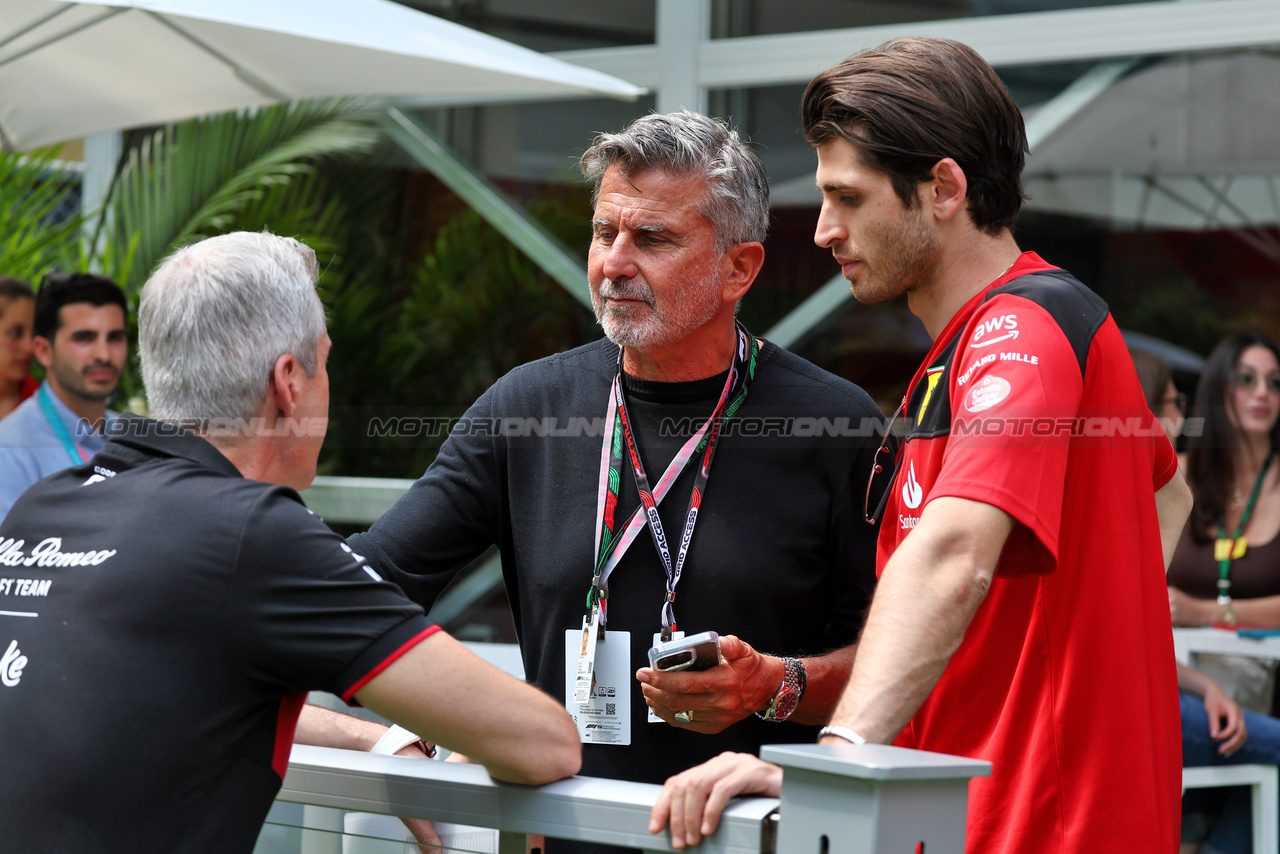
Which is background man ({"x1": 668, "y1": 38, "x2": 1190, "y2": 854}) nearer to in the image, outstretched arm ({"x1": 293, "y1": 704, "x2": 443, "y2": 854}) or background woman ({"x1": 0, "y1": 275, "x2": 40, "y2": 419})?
outstretched arm ({"x1": 293, "y1": 704, "x2": 443, "y2": 854})

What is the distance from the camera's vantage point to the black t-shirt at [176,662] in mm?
1412

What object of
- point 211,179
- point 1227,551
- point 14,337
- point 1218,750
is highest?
point 211,179

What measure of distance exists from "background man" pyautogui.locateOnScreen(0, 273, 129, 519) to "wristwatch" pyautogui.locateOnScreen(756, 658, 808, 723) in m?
3.08

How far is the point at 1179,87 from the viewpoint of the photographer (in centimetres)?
480

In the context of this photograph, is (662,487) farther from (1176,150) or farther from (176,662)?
(1176,150)

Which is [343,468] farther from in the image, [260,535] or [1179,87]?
[260,535]

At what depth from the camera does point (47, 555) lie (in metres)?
1.53

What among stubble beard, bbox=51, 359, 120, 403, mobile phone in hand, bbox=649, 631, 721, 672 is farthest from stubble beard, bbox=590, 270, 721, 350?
stubble beard, bbox=51, 359, 120, 403

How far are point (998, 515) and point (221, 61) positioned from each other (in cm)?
402

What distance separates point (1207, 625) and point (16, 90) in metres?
4.98

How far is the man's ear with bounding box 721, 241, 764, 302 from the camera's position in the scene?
7.68 feet

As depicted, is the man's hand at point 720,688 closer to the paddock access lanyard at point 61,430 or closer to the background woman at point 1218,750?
the background woman at point 1218,750

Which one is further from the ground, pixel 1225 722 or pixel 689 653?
pixel 689 653

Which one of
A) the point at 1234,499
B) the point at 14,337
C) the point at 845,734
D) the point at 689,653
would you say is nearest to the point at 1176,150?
the point at 1234,499
